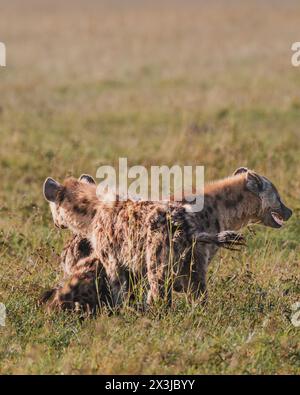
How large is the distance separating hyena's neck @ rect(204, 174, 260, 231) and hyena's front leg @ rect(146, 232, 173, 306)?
712 millimetres

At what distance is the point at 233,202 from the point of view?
6.94 metres

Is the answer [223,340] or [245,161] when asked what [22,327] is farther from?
[245,161]

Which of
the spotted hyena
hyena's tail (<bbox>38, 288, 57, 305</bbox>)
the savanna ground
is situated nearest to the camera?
the savanna ground

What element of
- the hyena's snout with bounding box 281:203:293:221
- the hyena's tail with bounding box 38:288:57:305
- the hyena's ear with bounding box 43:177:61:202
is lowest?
the hyena's tail with bounding box 38:288:57:305

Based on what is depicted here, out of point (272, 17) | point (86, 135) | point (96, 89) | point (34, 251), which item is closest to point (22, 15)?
point (272, 17)

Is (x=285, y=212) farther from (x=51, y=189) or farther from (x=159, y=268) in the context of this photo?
(x=51, y=189)

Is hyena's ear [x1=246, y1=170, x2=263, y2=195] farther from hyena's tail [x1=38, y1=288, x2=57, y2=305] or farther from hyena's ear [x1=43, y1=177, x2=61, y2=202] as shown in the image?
hyena's tail [x1=38, y1=288, x2=57, y2=305]

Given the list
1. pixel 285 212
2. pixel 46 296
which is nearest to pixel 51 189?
pixel 46 296

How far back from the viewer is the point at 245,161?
1133cm

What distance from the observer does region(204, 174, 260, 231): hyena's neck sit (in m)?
6.84

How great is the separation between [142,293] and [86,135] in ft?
27.3

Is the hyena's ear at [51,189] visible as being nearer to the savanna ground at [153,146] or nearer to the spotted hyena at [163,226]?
the spotted hyena at [163,226]

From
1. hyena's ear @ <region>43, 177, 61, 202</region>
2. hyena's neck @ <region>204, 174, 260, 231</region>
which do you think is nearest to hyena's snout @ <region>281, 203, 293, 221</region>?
hyena's neck @ <region>204, 174, 260, 231</region>

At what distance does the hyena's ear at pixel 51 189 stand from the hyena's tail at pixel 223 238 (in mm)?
1213
